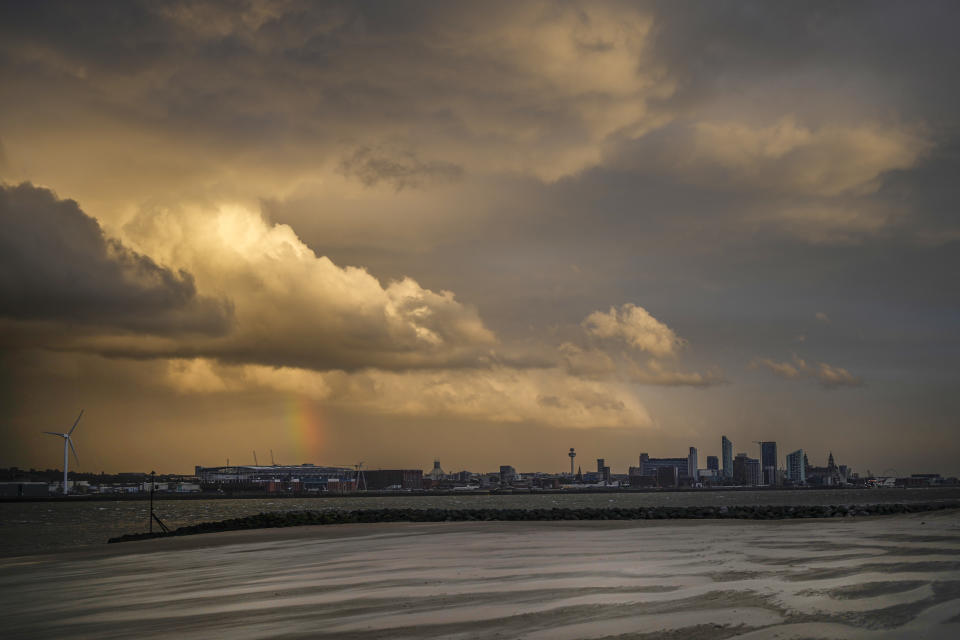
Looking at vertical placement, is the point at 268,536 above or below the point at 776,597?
below

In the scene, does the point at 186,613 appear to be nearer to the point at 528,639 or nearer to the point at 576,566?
the point at 528,639

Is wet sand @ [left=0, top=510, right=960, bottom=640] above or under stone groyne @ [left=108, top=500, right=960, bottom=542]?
above

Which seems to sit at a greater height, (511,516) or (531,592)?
(531,592)

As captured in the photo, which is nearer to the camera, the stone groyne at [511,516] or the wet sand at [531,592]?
the wet sand at [531,592]

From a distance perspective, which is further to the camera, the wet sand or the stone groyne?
the stone groyne

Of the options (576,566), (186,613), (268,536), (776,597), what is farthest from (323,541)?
(776,597)

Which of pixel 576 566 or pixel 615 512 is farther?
pixel 615 512

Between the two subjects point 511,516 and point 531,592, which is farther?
point 511,516

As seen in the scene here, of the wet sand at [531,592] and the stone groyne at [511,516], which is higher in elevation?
the wet sand at [531,592]
